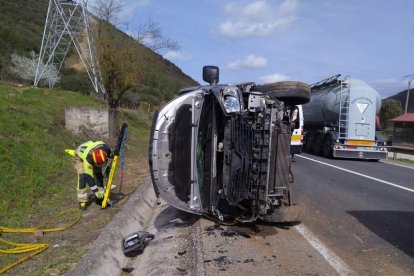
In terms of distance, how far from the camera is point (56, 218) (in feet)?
22.5

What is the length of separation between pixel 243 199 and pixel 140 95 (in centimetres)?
3718

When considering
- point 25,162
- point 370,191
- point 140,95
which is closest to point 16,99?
point 25,162

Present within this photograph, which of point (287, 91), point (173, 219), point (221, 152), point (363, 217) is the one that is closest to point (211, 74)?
point (287, 91)

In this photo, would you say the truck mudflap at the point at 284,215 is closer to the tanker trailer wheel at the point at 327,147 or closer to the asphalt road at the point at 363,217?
the asphalt road at the point at 363,217

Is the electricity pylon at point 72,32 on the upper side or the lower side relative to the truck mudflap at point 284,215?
upper

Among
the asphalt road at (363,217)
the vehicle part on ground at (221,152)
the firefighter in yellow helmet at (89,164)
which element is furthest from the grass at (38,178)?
the asphalt road at (363,217)

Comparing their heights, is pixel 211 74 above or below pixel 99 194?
above

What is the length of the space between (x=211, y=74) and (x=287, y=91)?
1.15 m

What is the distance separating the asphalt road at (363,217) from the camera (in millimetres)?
5121

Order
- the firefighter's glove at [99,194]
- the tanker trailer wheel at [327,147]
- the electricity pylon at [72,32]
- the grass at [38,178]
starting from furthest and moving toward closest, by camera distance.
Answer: the electricity pylon at [72,32], the tanker trailer wheel at [327,147], the firefighter's glove at [99,194], the grass at [38,178]

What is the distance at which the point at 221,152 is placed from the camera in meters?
5.66

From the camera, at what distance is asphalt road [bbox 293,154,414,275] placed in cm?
512

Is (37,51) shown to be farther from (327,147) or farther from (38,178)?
(38,178)

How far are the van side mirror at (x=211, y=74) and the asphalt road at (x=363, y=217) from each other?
249cm
